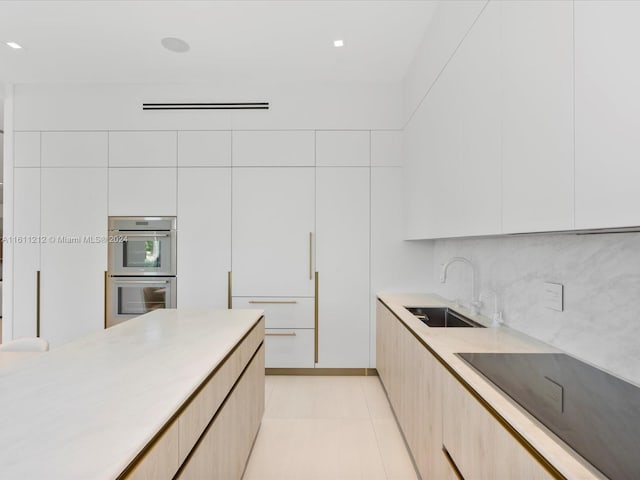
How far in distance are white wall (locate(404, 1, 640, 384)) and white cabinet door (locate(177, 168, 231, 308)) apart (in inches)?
78.1

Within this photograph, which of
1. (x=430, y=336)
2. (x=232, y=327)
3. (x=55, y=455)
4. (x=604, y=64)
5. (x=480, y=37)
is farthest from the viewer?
(x=232, y=327)

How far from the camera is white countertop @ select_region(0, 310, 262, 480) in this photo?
2.33ft

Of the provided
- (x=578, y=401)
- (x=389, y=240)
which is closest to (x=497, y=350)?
(x=578, y=401)

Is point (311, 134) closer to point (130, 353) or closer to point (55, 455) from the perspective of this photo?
point (130, 353)

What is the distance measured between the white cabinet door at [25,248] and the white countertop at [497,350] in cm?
353

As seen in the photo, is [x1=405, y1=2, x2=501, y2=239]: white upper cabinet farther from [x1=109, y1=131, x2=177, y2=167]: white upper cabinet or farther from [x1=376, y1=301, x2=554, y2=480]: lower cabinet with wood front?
[x1=109, y1=131, x2=177, y2=167]: white upper cabinet

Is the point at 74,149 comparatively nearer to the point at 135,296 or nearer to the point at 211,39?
the point at 135,296

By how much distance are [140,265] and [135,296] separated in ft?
1.05

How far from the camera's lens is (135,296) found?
3576 millimetres

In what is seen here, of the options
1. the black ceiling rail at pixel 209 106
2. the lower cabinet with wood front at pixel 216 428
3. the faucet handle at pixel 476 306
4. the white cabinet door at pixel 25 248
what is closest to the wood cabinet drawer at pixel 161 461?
the lower cabinet with wood front at pixel 216 428

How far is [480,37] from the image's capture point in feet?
5.48

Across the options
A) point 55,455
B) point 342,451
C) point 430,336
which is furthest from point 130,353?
point 342,451

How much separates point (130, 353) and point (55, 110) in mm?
3368

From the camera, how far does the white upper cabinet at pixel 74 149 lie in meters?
3.55
